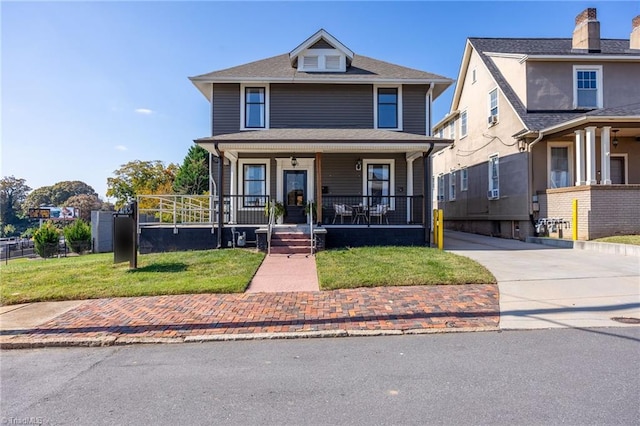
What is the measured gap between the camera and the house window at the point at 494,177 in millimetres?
16859

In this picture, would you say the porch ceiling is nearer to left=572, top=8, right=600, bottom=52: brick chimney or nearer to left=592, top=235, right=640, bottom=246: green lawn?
left=592, top=235, right=640, bottom=246: green lawn

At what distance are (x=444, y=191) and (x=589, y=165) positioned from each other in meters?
12.0

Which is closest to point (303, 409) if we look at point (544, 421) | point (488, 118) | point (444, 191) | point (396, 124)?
point (544, 421)

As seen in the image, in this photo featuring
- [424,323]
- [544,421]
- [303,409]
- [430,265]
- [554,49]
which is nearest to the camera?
[544,421]

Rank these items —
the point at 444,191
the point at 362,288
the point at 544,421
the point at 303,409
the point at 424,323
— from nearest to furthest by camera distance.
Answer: the point at 544,421
the point at 303,409
the point at 424,323
the point at 362,288
the point at 444,191

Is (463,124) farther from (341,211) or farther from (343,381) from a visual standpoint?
(343,381)

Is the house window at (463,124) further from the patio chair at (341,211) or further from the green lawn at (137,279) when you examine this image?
the green lawn at (137,279)

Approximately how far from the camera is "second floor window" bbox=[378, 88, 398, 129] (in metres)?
14.8

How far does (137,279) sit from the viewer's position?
765 centimetres

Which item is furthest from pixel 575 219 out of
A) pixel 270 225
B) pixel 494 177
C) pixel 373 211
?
pixel 270 225

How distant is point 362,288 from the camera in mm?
6828

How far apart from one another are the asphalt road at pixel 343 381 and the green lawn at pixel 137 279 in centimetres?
240

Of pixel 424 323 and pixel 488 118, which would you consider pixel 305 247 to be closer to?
pixel 424 323

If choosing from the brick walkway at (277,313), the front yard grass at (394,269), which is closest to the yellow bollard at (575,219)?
the front yard grass at (394,269)
